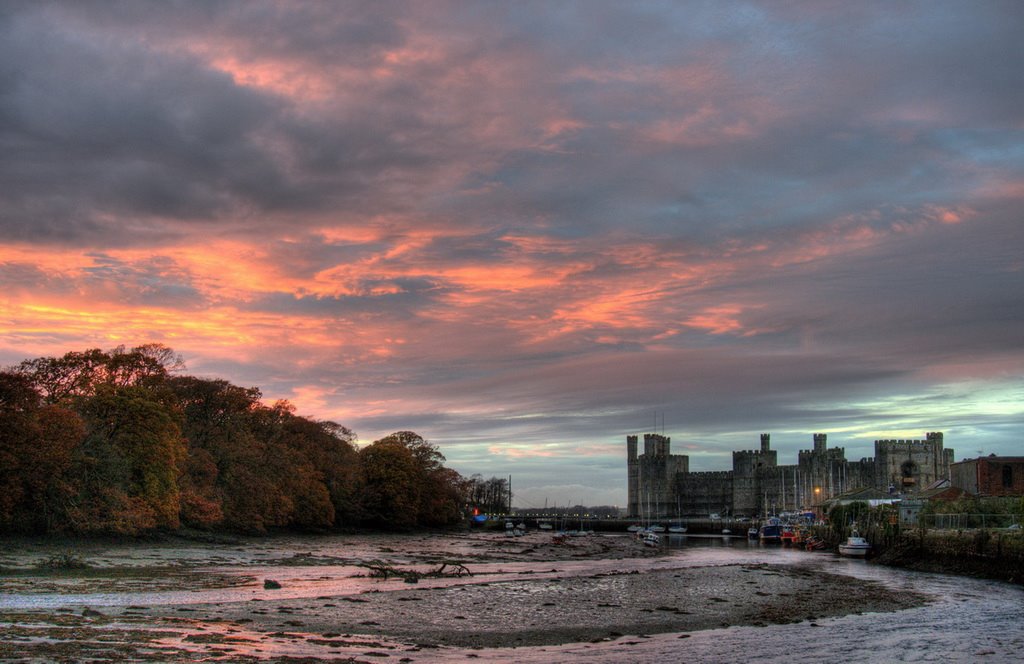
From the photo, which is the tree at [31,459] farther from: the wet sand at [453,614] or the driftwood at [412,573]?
the driftwood at [412,573]

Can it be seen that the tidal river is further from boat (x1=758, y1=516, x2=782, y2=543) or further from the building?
boat (x1=758, y1=516, x2=782, y2=543)

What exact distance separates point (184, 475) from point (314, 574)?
3151 centimetres

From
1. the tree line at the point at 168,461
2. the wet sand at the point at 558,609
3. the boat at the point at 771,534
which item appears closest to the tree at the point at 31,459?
the tree line at the point at 168,461

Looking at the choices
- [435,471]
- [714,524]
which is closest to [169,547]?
[435,471]

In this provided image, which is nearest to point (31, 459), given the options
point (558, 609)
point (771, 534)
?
point (558, 609)

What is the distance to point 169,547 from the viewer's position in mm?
54000

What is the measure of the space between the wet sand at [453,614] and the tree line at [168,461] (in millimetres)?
14933

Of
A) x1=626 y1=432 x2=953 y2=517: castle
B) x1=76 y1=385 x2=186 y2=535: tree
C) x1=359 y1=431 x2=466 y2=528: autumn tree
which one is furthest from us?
x1=626 y1=432 x2=953 y2=517: castle

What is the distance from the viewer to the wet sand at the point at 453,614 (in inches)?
747

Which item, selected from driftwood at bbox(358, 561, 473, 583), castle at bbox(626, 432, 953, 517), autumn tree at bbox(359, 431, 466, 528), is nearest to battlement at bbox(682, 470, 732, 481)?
castle at bbox(626, 432, 953, 517)

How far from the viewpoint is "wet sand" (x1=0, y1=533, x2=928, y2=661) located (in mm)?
18984

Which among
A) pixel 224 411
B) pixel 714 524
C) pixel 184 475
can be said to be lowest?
pixel 714 524

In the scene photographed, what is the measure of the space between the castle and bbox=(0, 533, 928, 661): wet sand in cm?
10296

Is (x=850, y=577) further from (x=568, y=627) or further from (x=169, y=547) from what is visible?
(x=169, y=547)
